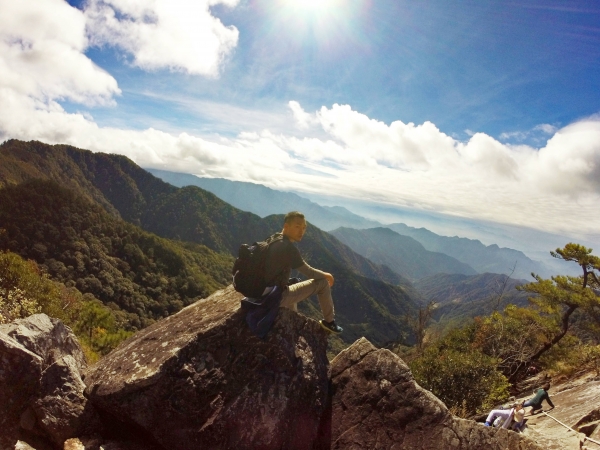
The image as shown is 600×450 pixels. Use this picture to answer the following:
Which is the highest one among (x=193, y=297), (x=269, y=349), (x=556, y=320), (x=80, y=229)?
(x=269, y=349)

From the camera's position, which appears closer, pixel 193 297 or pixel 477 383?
pixel 477 383

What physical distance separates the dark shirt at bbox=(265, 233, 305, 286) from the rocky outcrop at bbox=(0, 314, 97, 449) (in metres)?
4.25

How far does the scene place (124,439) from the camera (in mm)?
6250

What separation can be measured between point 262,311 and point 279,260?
3.84ft

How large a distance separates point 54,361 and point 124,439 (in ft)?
7.49

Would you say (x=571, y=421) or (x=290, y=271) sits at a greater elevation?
(x=290, y=271)

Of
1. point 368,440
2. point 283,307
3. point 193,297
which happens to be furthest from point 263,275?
point 193,297

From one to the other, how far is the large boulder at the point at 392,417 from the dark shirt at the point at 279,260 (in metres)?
2.94

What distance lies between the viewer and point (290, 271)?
7.41m

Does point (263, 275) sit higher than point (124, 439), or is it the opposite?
point (263, 275)

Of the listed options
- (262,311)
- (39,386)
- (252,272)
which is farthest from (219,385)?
(39,386)

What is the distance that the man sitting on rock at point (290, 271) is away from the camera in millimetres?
7031

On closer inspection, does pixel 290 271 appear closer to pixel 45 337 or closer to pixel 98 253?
pixel 45 337

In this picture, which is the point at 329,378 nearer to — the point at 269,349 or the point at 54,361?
the point at 269,349
